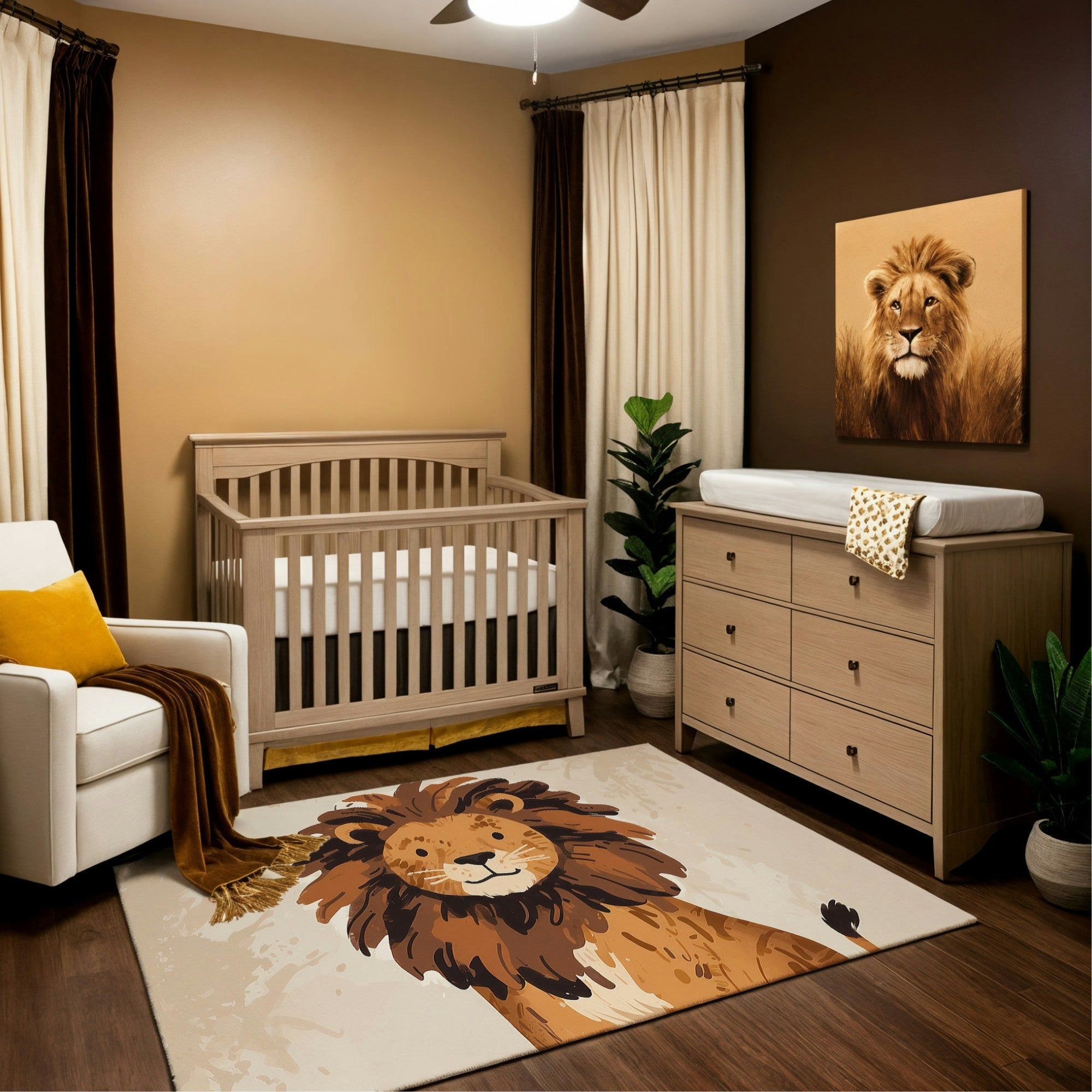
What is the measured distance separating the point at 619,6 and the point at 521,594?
187 cm

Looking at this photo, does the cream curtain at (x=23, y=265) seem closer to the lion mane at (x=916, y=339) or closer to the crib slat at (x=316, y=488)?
the crib slat at (x=316, y=488)

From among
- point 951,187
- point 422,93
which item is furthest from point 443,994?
point 422,93

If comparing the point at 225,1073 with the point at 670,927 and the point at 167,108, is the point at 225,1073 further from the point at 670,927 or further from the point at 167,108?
the point at 167,108

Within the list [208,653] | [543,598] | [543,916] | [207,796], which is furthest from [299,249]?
[543,916]

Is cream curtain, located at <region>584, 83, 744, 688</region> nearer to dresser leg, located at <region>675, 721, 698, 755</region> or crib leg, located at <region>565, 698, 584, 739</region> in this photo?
crib leg, located at <region>565, 698, 584, 739</region>

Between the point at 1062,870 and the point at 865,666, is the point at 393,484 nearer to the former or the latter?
the point at 865,666

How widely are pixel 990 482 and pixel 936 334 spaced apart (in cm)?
48

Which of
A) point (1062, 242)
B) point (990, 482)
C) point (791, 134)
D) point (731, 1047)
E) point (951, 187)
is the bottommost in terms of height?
point (731, 1047)

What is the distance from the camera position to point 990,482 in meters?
2.90

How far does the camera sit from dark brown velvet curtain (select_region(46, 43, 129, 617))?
327 centimetres

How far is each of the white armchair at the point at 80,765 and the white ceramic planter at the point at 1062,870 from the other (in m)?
2.01

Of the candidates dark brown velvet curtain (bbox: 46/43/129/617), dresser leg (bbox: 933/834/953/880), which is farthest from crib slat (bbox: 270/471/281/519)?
dresser leg (bbox: 933/834/953/880)

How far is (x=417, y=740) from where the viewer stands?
11.0ft

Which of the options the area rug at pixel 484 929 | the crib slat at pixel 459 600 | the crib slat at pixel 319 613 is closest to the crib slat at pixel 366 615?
the crib slat at pixel 319 613
